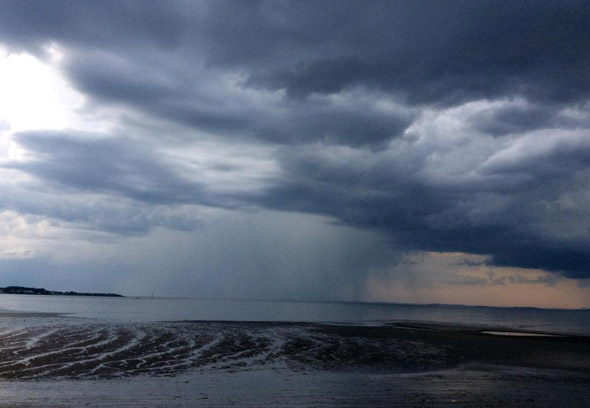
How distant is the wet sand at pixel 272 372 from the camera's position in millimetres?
19797

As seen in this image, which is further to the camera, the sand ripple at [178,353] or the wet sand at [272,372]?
the sand ripple at [178,353]

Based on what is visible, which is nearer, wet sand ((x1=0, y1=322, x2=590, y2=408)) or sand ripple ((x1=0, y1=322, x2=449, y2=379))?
wet sand ((x1=0, y1=322, x2=590, y2=408))

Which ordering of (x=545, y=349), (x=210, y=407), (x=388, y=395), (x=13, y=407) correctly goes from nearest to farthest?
(x=13, y=407) < (x=210, y=407) < (x=388, y=395) < (x=545, y=349)

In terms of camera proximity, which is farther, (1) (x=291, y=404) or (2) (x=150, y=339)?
(2) (x=150, y=339)

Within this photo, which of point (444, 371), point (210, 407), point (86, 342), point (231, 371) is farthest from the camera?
point (86, 342)

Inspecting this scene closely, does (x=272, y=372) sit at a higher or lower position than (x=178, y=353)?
higher

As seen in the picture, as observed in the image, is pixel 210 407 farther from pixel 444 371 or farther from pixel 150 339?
pixel 150 339

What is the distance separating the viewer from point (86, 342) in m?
38.7

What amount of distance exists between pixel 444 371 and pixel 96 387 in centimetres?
2046

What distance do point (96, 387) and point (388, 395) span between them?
42.4ft

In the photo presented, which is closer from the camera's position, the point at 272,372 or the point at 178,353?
the point at 272,372

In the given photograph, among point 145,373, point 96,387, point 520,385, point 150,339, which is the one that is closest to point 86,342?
point 150,339

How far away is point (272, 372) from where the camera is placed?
27266mm

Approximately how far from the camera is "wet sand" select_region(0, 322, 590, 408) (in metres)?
19.8
